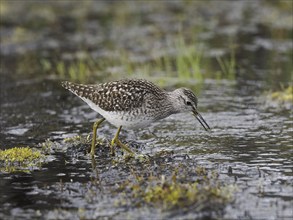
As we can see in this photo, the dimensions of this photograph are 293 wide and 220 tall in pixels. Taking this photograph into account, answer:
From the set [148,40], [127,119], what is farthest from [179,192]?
[148,40]

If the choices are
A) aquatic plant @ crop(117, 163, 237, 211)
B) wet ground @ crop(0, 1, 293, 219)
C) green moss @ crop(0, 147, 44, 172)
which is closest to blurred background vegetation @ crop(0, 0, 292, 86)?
wet ground @ crop(0, 1, 293, 219)

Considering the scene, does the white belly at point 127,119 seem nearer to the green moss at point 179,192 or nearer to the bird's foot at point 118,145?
the bird's foot at point 118,145

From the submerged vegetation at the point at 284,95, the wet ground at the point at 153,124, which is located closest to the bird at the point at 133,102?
the wet ground at the point at 153,124

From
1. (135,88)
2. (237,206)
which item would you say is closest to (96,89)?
(135,88)

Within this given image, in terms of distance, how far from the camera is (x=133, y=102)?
40.8ft

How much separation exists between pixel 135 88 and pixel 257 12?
17.0 metres

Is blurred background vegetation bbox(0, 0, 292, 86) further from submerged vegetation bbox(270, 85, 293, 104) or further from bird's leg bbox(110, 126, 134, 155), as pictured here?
bird's leg bbox(110, 126, 134, 155)

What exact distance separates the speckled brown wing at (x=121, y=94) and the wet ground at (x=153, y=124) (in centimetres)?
104

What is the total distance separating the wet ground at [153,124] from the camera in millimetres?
10289

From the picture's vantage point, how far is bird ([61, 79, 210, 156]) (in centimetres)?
1244

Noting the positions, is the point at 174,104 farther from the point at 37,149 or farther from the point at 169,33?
the point at 169,33

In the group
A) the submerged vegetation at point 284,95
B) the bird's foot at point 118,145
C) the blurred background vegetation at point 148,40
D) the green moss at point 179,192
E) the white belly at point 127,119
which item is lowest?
the green moss at point 179,192

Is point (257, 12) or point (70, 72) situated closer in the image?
point (70, 72)

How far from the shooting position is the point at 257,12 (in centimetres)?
2844
